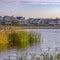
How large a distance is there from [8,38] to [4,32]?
89 mm

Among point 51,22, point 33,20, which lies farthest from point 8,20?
point 51,22

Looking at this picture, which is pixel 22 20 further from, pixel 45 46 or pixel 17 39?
pixel 45 46

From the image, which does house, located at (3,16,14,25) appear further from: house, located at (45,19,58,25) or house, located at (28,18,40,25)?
house, located at (45,19,58,25)

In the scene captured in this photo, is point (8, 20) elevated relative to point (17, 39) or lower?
elevated

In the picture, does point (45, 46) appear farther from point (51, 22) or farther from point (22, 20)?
point (22, 20)

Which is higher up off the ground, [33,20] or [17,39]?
[33,20]

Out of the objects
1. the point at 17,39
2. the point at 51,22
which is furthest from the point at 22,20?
the point at 51,22

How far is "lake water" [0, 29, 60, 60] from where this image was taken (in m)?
2.14

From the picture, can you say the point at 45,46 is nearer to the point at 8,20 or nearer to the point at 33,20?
the point at 33,20

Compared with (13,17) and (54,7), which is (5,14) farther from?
(54,7)

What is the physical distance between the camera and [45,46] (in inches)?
86.4

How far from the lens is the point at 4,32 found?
2262 mm

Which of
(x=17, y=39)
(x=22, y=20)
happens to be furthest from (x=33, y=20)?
(x=17, y=39)

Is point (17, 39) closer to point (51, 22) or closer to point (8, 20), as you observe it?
point (8, 20)
